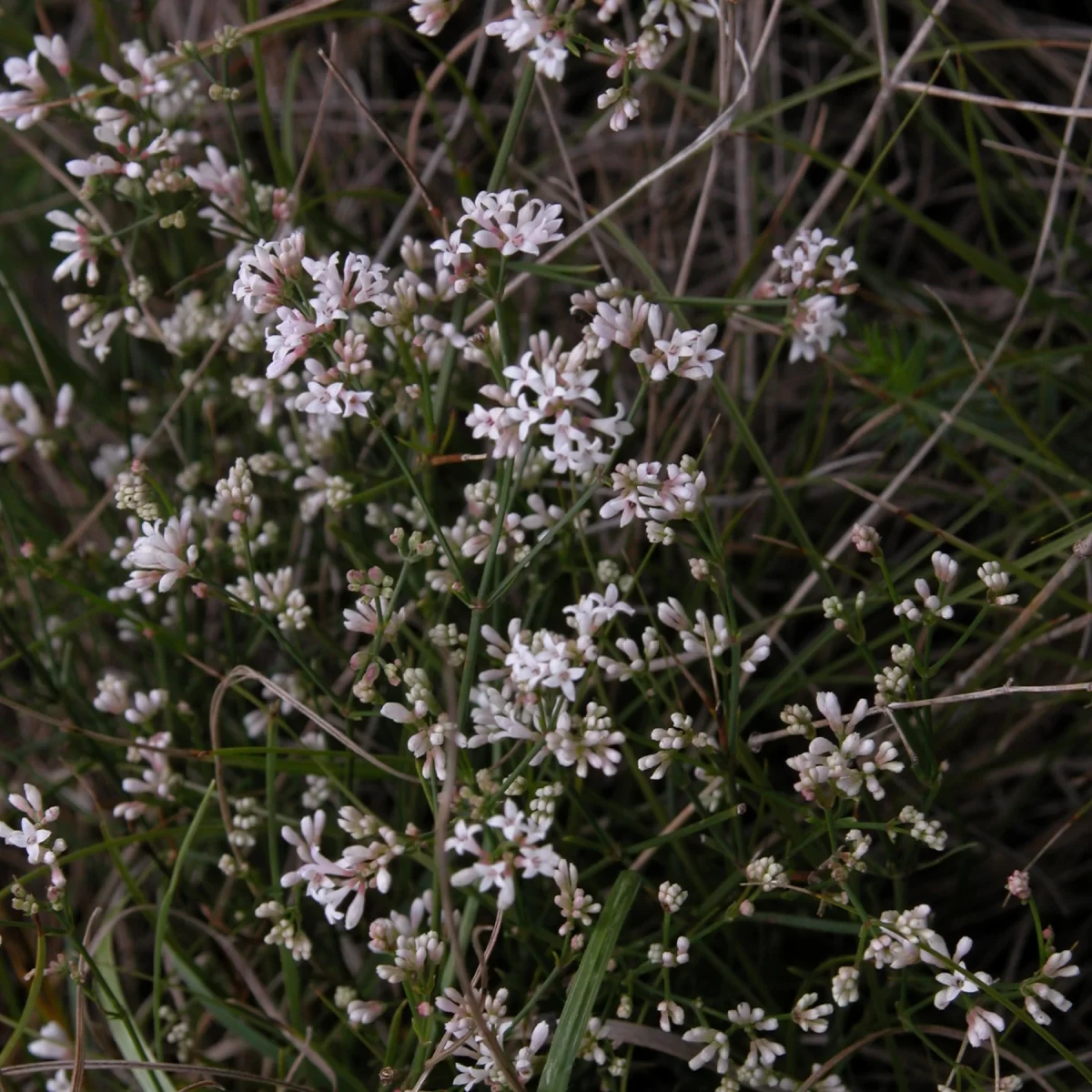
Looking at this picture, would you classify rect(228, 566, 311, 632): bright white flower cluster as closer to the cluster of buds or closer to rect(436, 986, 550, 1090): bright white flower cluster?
the cluster of buds

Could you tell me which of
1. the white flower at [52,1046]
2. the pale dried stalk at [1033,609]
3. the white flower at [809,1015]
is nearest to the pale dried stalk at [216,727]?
the white flower at [52,1046]

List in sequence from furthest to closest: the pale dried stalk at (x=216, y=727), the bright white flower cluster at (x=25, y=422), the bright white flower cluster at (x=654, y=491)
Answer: the bright white flower cluster at (x=25, y=422)
the pale dried stalk at (x=216, y=727)
the bright white flower cluster at (x=654, y=491)

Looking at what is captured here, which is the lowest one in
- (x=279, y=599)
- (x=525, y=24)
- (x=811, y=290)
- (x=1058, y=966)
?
(x=1058, y=966)

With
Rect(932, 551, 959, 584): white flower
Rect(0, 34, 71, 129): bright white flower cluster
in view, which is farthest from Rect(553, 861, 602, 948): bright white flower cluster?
Rect(0, 34, 71, 129): bright white flower cluster

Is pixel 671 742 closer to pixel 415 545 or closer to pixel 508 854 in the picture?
pixel 508 854

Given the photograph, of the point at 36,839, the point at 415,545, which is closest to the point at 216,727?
the point at 36,839

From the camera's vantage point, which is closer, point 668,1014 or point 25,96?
point 668,1014

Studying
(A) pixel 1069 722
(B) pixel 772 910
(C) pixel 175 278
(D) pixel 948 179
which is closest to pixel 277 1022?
(B) pixel 772 910

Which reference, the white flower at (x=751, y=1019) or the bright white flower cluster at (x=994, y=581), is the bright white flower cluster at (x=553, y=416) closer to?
the bright white flower cluster at (x=994, y=581)
